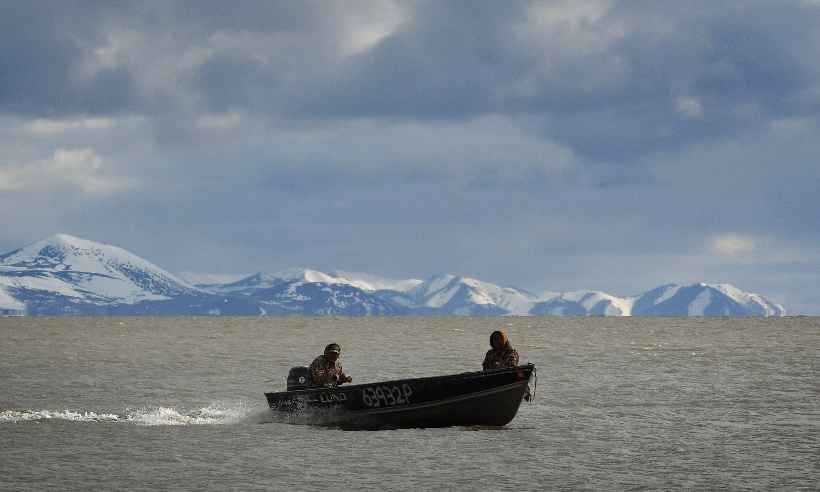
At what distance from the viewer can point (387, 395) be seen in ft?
115

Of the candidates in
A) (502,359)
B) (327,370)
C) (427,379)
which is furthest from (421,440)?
(327,370)

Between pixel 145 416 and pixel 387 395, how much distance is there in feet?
35.4

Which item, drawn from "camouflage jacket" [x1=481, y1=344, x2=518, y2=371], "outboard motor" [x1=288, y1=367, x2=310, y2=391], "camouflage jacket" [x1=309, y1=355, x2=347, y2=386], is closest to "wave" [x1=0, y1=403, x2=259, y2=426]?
"outboard motor" [x1=288, y1=367, x2=310, y2=391]

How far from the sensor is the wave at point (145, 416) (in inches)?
1571

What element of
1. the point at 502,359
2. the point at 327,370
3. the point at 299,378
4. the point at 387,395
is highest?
the point at 502,359

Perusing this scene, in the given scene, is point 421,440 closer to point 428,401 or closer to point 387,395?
point 428,401

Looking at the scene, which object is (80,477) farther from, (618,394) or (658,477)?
(618,394)

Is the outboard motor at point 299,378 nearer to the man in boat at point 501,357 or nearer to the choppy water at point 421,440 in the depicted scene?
the choppy water at point 421,440

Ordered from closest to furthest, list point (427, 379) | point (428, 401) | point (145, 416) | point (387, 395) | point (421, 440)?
point (421, 440) < point (427, 379) < point (428, 401) < point (387, 395) < point (145, 416)

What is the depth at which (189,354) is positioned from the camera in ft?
316

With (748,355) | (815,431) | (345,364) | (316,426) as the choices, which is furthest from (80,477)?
(748,355)

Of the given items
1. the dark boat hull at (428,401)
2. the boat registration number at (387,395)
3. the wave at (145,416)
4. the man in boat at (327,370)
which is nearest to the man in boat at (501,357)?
the dark boat hull at (428,401)

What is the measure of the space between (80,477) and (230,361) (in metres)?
57.7

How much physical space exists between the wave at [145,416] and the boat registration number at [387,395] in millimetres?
6630
